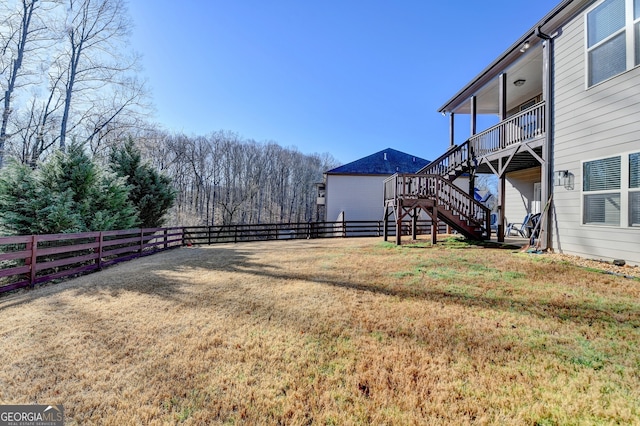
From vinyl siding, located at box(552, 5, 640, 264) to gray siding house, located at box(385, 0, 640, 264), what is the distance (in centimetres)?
2

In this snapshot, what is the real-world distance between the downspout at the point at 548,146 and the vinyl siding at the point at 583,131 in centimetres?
13

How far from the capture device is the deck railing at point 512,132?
23.7ft

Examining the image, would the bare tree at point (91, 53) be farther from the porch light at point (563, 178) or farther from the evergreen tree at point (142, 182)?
the porch light at point (563, 178)

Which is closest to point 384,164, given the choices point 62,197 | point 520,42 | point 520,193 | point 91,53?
point 520,193

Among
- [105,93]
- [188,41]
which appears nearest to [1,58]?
[105,93]

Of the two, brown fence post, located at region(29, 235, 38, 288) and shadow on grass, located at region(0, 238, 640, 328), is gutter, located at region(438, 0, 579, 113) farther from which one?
brown fence post, located at region(29, 235, 38, 288)

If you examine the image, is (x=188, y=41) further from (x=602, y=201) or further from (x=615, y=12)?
(x=602, y=201)

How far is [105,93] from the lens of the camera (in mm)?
14797

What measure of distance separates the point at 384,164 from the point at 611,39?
53.2ft

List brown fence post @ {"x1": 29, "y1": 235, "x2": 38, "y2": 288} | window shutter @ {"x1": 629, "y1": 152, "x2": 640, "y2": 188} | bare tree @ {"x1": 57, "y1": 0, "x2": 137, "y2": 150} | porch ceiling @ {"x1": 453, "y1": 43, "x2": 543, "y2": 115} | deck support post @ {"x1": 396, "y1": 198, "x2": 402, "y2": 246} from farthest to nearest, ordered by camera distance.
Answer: bare tree @ {"x1": 57, "y1": 0, "x2": 137, "y2": 150} < deck support post @ {"x1": 396, "y1": 198, "x2": 402, "y2": 246} < porch ceiling @ {"x1": 453, "y1": 43, "x2": 543, "y2": 115} < brown fence post @ {"x1": 29, "y1": 235, "x2": 38, "y2": 288} < window shutter @ {"x1": 629, "y1": 152, "x2": 640, "y2": 188}

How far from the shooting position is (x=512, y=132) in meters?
8.25

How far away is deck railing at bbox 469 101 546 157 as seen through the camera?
7.22m

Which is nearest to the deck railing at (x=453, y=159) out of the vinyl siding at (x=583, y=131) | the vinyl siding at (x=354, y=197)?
the vinyl siding at (x=583, y=131)

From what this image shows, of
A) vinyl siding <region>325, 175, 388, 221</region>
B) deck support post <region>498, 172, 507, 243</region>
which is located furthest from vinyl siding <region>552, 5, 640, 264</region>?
vinyl siding <region>325, 175, 388, 221</region>
